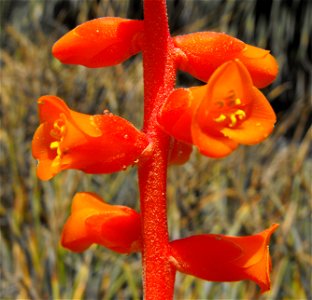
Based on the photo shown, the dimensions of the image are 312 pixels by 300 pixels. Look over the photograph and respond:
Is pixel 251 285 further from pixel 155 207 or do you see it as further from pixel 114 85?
pixel 114 85

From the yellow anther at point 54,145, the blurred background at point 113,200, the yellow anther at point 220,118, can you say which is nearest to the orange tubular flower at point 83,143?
the yellow anther at point 54,145

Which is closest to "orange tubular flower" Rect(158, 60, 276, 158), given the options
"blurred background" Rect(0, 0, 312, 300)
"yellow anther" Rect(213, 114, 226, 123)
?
"yellow anther" Rect(213, 114, 226, 123)

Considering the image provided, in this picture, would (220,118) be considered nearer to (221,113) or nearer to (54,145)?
(221,113)

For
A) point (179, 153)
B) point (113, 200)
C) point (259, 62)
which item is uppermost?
point (259, 62)

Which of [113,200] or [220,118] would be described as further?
[113,200]

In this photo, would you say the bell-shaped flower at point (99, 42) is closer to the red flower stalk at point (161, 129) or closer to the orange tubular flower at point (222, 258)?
the red flower stalk at point (161, 129)

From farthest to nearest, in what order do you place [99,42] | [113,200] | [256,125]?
[113,200]
[99,42]
[256,125]

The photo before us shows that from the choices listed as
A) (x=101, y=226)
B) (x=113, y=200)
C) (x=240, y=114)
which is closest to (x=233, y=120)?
(x=240, y=114)
